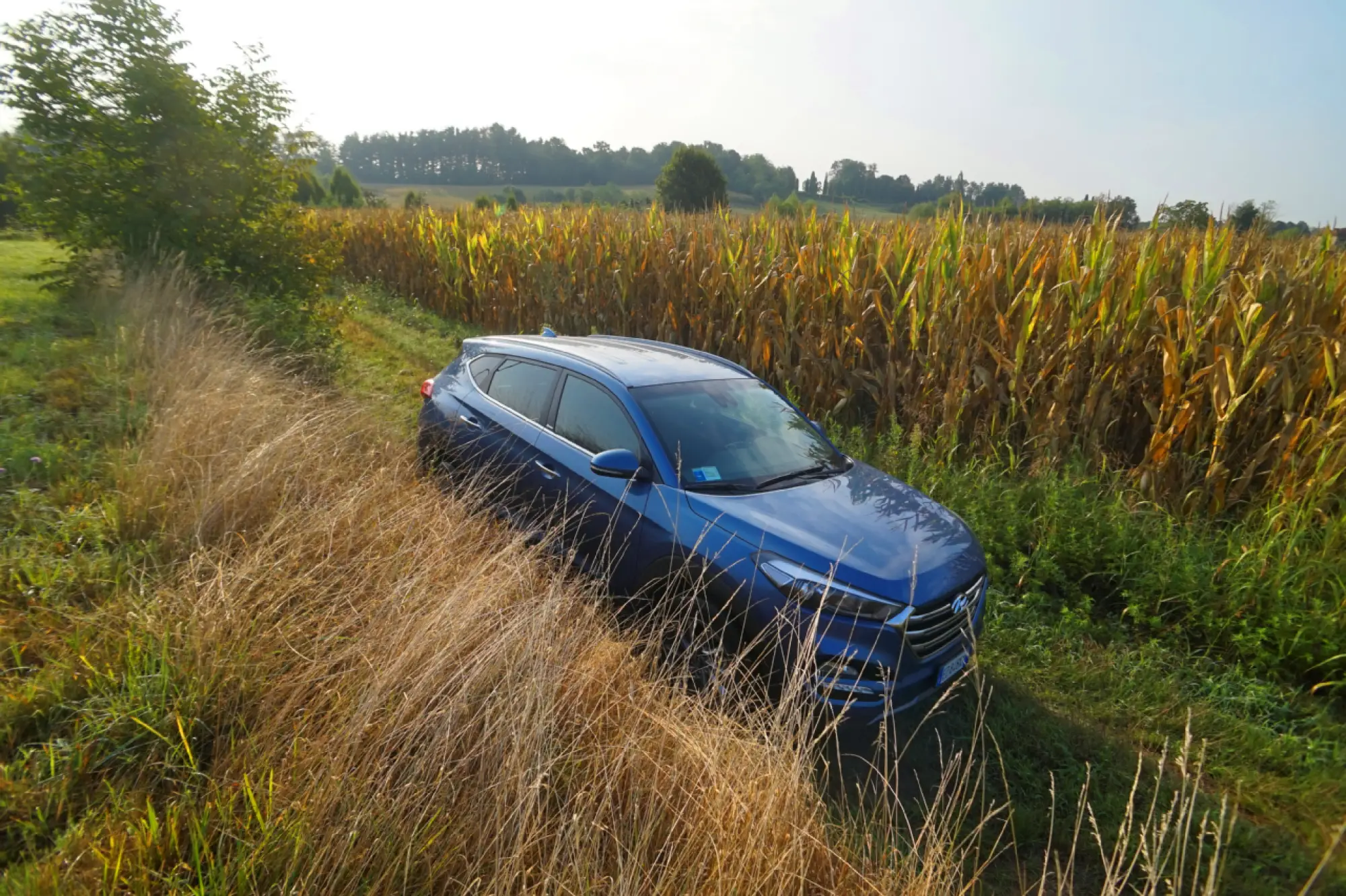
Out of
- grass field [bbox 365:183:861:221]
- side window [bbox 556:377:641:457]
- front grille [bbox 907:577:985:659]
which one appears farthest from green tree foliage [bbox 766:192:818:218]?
grass field [bbox 365:183:861:221]

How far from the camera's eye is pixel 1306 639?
12.1 ft

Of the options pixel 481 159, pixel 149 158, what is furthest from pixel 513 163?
pixel 149 158

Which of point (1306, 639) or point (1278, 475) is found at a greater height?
point (1278, 475)

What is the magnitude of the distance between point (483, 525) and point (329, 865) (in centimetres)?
227

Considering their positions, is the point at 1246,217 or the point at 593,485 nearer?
the point at 593,485

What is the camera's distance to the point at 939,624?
121 inches

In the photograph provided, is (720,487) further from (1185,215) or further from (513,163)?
(513,163)

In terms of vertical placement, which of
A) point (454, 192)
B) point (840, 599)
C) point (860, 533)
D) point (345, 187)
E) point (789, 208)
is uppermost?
point (454, 192)

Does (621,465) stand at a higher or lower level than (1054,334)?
lower

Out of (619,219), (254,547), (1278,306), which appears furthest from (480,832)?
(619,219)

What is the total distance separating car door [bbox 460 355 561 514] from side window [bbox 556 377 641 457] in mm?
199

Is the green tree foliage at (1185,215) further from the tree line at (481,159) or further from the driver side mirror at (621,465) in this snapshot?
the tree line at (481,159)

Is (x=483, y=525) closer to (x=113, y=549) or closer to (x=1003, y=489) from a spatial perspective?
(x=113, y=549)

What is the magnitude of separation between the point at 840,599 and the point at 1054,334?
4035 mm
